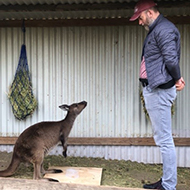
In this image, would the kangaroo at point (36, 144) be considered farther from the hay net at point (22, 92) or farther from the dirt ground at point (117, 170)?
the hay net at point (22, 92)

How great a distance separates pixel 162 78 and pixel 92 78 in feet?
8.86

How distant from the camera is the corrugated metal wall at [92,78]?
218 inches

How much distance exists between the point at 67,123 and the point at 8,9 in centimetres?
217

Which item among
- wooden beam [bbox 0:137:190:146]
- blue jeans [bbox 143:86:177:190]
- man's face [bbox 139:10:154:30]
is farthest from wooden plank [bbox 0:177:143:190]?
wooden beam [bbox 0:137:190:146]

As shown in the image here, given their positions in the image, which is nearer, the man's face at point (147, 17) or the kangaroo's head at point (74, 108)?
the man's face at point (147, 17)

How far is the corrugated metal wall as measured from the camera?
5.55 meters

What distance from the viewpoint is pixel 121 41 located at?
18.2 feet

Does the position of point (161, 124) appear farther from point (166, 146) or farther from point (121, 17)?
point (121, 17)

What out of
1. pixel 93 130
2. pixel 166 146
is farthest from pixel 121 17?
pixel 166 146

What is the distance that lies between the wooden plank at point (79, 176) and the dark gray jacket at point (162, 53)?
1.75 meters

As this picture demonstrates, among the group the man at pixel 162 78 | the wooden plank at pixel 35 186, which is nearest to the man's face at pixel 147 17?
the man at pixel 162 78

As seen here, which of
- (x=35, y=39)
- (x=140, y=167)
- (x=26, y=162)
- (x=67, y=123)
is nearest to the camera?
(x=26, y=162)

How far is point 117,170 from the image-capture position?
4883 mm

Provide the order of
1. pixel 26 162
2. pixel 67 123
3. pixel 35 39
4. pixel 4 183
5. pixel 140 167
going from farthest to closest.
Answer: pixel 35 39 → pixel 140 167 → pixel 67 123 → pixel 26 162 → pixel 4 183
